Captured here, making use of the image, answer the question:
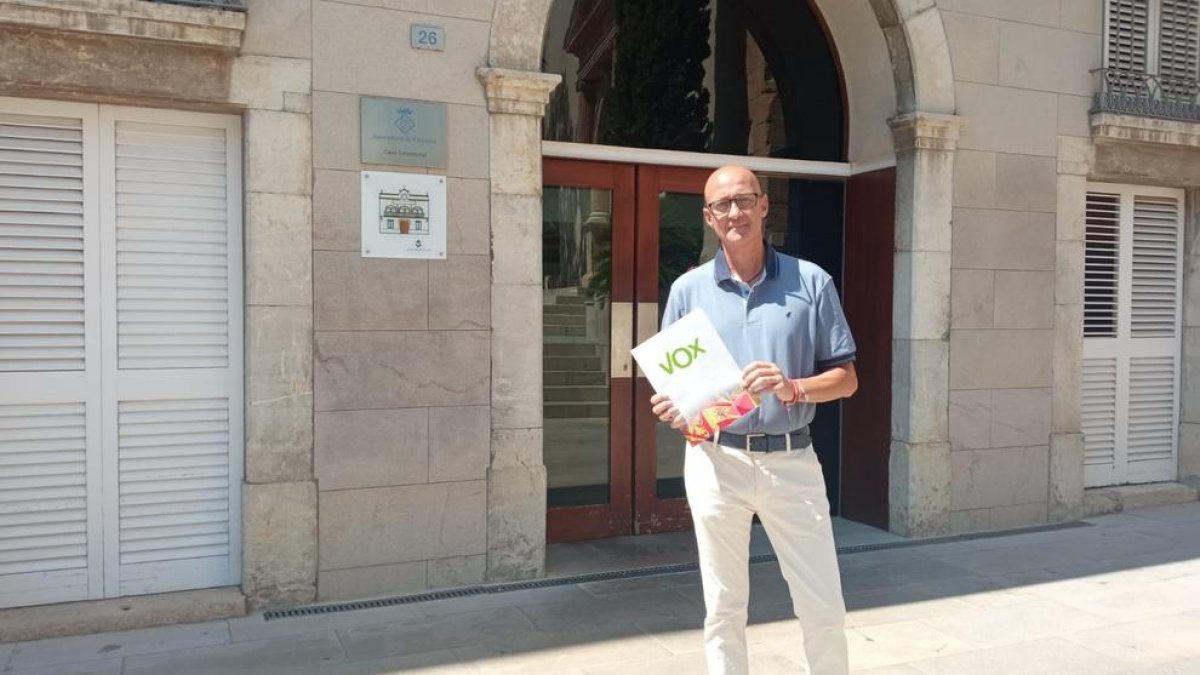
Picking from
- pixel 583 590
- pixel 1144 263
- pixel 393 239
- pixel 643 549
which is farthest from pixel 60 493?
pixel 1144 263

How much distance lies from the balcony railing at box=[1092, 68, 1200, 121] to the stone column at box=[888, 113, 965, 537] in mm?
1484

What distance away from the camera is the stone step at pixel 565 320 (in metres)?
6.41

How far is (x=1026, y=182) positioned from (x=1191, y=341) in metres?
2.38

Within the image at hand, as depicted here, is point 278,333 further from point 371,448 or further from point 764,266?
point 764,266

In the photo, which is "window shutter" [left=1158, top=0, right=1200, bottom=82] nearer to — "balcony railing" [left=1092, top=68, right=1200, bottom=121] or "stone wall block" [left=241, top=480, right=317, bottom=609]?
"balcony railing" [left=1092, top=68, right=1200, bottom=121]

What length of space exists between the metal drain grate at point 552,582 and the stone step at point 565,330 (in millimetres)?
1643

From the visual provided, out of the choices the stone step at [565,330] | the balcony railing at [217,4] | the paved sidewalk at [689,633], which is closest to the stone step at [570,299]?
the stone step at [565,330]

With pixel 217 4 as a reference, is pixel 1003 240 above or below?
below

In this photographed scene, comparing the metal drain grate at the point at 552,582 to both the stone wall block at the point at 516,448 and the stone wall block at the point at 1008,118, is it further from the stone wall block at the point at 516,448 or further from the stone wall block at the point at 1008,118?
the stone wall block at the point at 1008,118

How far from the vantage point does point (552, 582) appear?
553 cm

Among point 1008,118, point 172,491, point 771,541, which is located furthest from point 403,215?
point 1008,118

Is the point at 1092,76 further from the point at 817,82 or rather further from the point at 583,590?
the point at 583,590

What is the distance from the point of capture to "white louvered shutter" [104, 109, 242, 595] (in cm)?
494

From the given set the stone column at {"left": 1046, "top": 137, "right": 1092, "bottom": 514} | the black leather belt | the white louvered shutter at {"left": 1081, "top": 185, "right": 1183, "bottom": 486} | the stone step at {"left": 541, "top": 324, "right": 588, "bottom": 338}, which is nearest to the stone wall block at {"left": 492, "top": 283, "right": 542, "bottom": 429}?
the stone step at {"left": 541, "top": 324, "right": 588, "bottom": 338}
